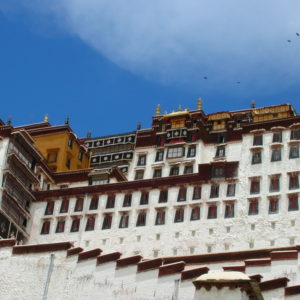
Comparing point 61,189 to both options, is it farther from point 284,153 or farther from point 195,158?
point 284,153

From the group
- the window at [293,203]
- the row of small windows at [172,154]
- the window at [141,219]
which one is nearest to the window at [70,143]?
the row of small windows at [172,154]

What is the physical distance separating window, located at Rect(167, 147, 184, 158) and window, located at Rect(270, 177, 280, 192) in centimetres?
1293

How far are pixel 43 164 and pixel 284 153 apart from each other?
72.2 feet

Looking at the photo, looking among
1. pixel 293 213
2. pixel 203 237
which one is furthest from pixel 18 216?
pixel 293 213

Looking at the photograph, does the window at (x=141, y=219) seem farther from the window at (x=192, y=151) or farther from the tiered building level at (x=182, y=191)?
the window at (x=192, y=151)

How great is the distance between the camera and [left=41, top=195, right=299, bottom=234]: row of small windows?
5528cm

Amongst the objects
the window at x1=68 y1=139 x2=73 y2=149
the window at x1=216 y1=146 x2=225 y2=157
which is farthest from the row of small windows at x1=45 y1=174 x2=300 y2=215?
the window at x1=68 y1=139 x2=73 y2=149

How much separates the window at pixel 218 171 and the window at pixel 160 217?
199 inches

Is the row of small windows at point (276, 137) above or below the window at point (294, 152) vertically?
above

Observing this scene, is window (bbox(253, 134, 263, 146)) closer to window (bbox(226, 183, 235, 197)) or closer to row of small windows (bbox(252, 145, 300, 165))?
row of small windows (bbox(252, 145, 300, 165))

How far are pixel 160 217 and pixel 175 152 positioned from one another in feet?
37.5

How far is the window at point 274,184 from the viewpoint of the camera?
56.4m

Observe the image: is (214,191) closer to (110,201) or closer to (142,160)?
(110,201)

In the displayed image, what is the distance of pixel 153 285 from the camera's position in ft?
129
